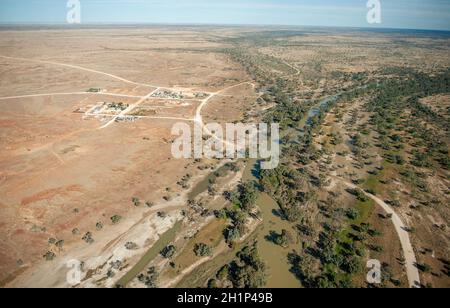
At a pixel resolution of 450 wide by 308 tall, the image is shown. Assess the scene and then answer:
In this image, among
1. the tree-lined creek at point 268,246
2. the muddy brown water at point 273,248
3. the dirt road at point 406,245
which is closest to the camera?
the dirt road at point 406,245

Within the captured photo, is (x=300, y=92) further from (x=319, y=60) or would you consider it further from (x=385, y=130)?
(x=319, y=60)

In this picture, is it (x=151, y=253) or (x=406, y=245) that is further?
(x=406, y=245)

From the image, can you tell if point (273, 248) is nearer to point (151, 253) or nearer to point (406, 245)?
point (151, 253)

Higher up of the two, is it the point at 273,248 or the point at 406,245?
the point at 406,245

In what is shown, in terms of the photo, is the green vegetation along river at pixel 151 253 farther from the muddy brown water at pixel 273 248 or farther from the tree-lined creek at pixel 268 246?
the muddy brown water at pixel 273 248

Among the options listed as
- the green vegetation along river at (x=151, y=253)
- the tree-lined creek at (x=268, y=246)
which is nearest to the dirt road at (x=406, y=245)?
the tree-lined creek at (x=268, y=246)

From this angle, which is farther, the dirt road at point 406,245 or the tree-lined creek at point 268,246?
the tree-lined creek at point 268,246

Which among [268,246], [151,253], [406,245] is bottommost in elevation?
[151,253]

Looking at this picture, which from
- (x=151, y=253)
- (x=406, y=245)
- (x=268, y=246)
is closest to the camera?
(x=151, y=253)

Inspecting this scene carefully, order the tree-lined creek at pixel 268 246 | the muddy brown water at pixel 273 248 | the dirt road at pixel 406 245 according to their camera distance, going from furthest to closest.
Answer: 1. the tree-lined creek at pixel 268 246
2. the muddy brown water at pixel 273 248
3. the dirt road at pixel 406 245

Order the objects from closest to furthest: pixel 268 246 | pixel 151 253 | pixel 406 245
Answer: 1. pixel 151 253
2. pixel 406 245
3. pixel 268 246

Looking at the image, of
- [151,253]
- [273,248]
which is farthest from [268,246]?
[151,253]
